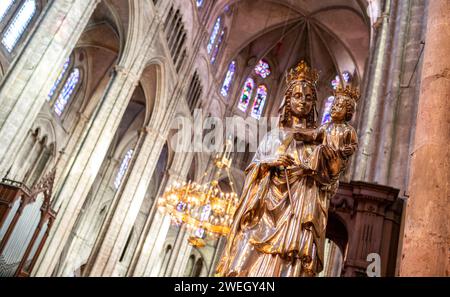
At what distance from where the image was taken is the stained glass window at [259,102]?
2559 centimetres

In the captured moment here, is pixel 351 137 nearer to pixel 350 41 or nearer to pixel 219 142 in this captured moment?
pixel 219 142

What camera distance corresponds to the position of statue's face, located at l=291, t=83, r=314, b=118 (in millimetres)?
4586

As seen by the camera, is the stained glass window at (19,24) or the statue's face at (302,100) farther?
the stained glass window at (19,24)

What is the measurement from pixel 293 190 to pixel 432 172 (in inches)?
44.4

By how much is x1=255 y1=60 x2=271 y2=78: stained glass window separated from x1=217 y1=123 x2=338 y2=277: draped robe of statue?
22.3 meters

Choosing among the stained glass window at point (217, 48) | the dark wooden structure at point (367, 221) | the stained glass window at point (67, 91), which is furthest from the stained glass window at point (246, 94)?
the dark wooden structure at point (367, 221)

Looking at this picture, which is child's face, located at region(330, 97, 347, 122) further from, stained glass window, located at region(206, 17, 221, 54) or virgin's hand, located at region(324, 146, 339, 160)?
stained glass window, located at region(206, 17, 221, 54)

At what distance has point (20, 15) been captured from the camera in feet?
51.2

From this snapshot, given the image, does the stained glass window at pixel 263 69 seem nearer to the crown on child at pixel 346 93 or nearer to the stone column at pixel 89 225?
the stone column at pixel 89 225

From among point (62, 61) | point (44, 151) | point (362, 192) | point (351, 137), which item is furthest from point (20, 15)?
point (351, 137)

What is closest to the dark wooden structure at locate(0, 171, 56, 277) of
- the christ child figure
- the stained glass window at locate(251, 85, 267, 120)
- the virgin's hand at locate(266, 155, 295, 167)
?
the virgin's hand at locate(266, 155, 295, 167)

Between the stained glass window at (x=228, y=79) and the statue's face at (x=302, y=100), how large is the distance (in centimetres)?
1936

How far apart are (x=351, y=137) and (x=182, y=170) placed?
16.6 m

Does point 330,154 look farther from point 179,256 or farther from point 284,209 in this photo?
point 179,256
